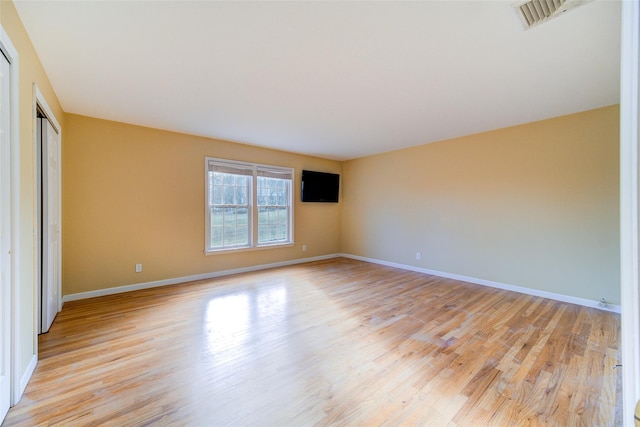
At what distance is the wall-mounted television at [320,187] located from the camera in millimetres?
5684

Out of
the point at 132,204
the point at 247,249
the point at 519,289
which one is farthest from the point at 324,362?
the point at 132,204

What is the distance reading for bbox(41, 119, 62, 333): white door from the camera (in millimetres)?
2463

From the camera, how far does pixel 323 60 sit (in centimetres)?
212

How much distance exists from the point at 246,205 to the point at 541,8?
14.7ft

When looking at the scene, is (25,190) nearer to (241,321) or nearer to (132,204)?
(241,321)

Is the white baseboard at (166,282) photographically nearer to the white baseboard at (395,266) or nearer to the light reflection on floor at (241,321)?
the white baseboard at (395,266)

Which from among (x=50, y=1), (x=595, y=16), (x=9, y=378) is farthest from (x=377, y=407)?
(x=50, y=1)

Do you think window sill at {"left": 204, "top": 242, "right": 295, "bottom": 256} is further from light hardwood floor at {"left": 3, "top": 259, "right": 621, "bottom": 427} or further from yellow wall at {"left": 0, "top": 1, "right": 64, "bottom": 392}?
yellow wall at {"left": 0, "top": 1, "right": 64, "bottom": 392}

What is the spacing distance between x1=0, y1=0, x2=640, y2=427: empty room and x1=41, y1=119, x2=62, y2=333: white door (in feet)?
0.10

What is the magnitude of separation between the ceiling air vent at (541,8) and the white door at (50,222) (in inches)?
158

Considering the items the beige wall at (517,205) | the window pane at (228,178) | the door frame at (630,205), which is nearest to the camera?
the door frame at (630,205)

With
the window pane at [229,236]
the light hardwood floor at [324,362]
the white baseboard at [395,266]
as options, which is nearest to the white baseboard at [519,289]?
the white baseboard at [395,266]

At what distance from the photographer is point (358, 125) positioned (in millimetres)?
3729

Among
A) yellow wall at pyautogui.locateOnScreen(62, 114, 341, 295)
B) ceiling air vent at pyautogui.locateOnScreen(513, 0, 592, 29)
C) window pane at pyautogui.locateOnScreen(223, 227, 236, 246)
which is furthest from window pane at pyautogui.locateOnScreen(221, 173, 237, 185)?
ceiling air vent at pyautogui.locateOnScreen(513, 0, 592, 29)
